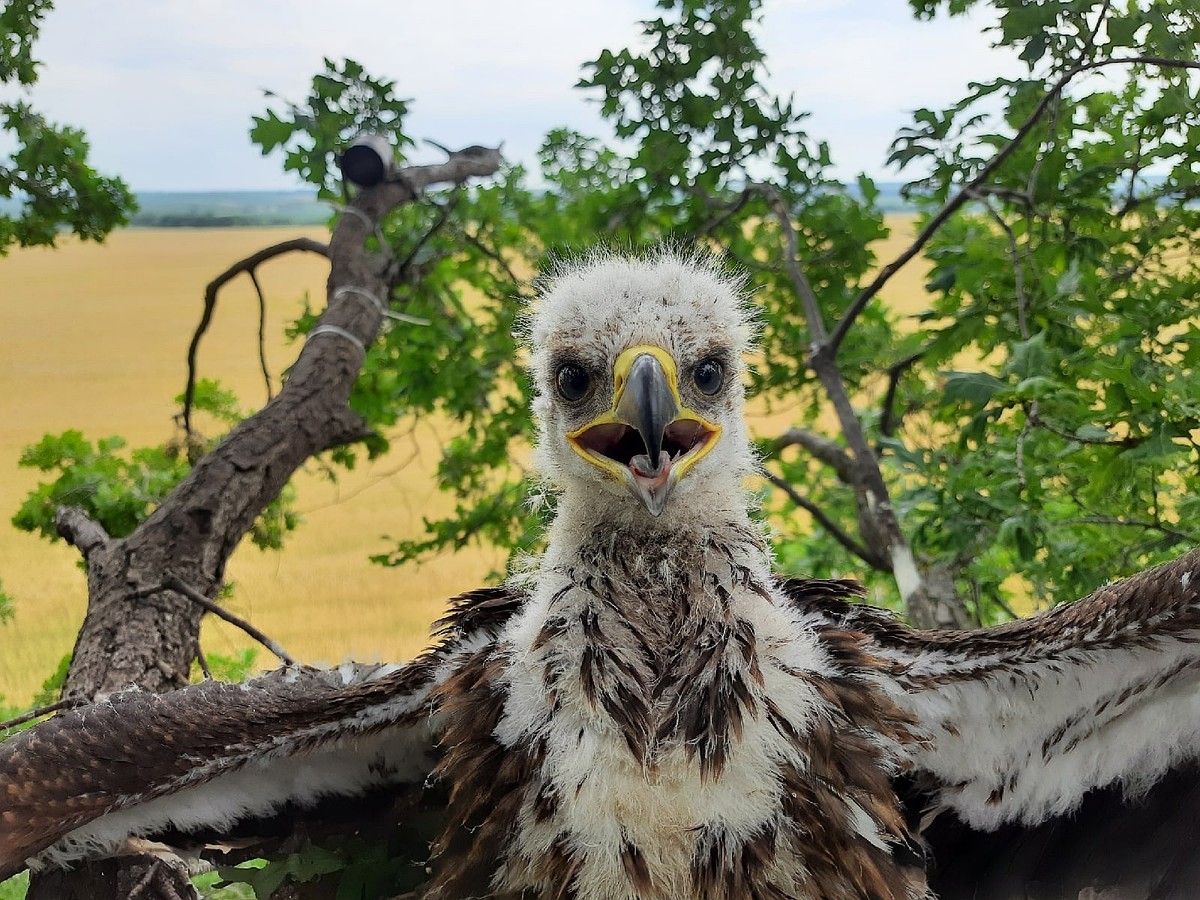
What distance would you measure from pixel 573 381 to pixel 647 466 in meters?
0.22

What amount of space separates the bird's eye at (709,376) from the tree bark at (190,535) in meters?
1.10

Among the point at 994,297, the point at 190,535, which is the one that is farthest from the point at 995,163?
the point at 190,535

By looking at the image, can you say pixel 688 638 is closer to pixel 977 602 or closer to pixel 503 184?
pixel 977 602

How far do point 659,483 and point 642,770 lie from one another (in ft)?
1.15

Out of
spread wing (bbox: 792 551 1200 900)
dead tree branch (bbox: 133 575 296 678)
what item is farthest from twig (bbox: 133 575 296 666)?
spread wing (bbox: 792 551 1200 900)

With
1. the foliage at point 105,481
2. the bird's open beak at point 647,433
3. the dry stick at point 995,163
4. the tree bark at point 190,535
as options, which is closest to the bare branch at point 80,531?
the tree bark at point 190,535

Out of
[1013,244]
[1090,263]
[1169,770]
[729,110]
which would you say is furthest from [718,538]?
[729,110]

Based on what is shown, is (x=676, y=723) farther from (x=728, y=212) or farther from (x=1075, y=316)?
(x=728, y=212)

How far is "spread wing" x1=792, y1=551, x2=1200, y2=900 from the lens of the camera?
1125mm

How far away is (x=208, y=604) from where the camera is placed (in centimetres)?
179

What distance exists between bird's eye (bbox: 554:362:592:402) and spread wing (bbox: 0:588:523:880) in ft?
1.30

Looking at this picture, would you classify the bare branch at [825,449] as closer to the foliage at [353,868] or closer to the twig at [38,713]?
the foliage at [353,868]

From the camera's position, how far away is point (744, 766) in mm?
1046

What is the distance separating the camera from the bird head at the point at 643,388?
3.39 feet
